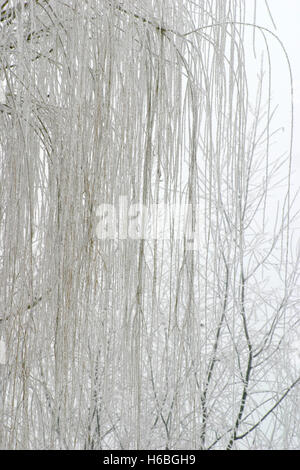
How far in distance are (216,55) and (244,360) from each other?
6.43 ft

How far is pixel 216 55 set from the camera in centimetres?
55

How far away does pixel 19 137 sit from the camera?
0.49 m

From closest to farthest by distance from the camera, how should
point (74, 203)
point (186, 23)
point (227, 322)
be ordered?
point (74, 203), point (186, 23), point (227, 322)

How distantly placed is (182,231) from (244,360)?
1.96 m

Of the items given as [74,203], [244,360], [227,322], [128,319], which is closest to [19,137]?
[74,203]

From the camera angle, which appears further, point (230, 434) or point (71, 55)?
point (230, 434)

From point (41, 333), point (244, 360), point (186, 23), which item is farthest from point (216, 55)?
point (244, 360)

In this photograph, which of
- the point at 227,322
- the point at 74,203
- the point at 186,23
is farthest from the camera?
the point at 227,322

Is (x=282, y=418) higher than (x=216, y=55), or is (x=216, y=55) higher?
(x=216, y=55)

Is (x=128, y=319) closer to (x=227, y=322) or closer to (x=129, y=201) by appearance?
(x=129, y=201)

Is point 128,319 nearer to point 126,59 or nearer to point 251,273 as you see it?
point 126,59

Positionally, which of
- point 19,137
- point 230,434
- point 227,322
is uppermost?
point 19,137

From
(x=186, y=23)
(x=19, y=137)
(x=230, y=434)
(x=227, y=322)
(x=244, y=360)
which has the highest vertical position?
(x=186, y=23)

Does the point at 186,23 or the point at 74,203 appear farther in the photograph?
the point at 186,23
